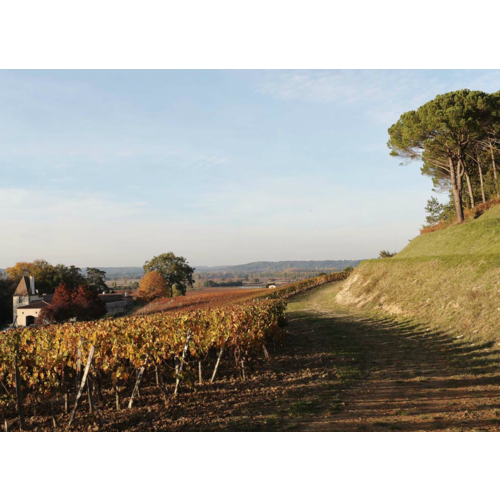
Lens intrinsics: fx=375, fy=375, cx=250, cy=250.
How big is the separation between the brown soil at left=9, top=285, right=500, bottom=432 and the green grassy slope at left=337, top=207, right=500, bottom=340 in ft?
6.49

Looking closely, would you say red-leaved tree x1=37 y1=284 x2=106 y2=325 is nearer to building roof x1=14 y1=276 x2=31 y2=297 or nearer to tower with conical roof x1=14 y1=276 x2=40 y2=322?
tower with conical roof x1=14 y1=276 x2=40 y2=322

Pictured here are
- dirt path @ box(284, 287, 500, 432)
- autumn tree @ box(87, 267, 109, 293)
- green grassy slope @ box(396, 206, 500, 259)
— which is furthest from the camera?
autumn tree @ box(87, 267, 109, 293)

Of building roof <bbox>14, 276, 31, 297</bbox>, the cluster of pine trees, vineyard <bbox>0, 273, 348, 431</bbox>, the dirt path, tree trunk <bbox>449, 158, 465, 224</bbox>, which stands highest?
the cluster of pine trees

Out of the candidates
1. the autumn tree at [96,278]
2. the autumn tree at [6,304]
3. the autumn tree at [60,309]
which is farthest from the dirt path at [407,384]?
the autumn tree at [96,278]

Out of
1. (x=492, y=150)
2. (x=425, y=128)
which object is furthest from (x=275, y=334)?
(x=492, y=150)

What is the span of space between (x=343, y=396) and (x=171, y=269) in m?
64.6

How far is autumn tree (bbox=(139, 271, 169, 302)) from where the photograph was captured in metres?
64.1

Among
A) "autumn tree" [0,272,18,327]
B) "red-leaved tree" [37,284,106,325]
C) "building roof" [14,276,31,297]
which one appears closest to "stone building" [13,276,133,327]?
"building roof" [14,276,31,297]

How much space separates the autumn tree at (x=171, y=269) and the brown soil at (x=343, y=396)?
58932 mm

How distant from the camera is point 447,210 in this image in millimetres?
50031

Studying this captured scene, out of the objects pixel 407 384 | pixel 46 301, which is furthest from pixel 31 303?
pixel 407 384

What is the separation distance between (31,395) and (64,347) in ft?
3.96

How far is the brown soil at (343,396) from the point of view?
6738 millimetres
